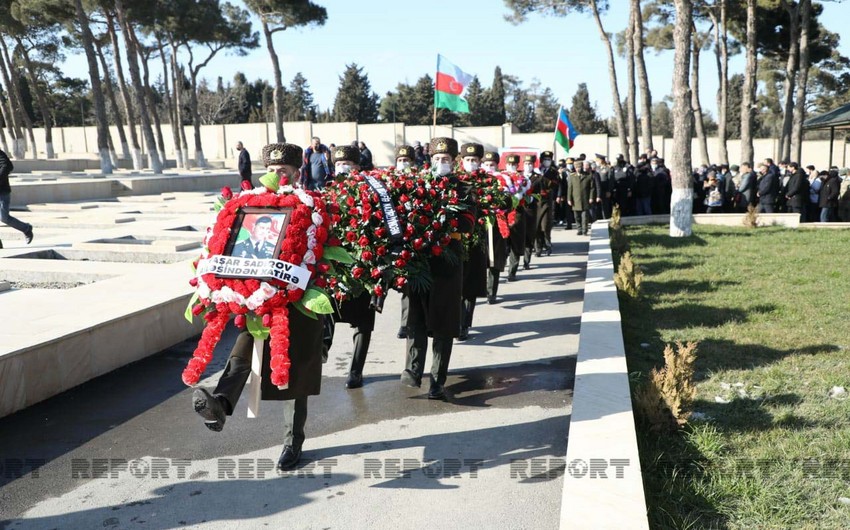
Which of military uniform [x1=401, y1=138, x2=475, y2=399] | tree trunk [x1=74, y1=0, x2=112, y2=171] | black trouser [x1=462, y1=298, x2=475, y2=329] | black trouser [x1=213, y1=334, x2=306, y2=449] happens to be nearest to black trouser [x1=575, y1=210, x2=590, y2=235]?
black trouser [x1=462, y1=298, x2=475, y2=329]

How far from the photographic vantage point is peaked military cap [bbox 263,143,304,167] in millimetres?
4727

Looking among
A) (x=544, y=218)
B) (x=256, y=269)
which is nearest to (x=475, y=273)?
(x=256, y=269)

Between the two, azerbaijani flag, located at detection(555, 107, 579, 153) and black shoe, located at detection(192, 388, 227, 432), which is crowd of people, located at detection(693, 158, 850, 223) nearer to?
azerbaijani flag, located at detection(555, 107, 579, 153)

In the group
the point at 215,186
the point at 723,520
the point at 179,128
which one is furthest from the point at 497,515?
the point at 179,128

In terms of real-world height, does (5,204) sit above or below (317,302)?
above

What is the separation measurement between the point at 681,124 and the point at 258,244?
14.9 metres

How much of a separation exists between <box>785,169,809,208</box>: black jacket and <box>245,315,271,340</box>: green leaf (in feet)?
58.4

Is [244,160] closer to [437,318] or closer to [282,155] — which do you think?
[437,318]

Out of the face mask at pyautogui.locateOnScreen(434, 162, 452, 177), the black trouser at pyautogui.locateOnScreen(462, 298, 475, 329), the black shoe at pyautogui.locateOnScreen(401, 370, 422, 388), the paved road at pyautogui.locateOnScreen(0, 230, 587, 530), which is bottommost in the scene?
the paved road at pyautogui.locateOnScreen(0, 230, 587, 530)

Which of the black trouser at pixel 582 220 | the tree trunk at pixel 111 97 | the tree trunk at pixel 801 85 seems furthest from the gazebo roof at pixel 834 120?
the tree trunk at pixel 111 97

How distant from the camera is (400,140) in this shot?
54344mm

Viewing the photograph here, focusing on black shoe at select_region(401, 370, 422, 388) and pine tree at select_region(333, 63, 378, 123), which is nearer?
black shoe at select_region(401, 370, 422, 388)

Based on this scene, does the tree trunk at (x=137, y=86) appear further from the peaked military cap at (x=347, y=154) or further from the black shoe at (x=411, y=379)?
the black shoe at (x=411, y=379)

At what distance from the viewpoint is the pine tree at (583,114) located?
76.0 m
